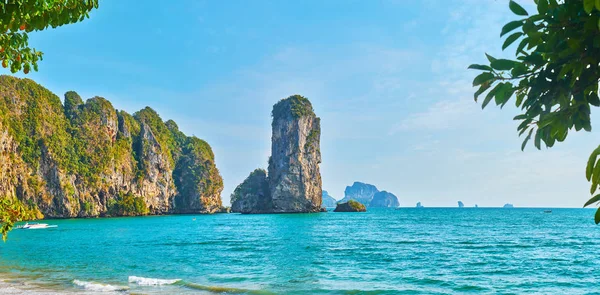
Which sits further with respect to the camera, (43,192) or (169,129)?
(169,129)

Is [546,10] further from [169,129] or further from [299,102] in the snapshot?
[169,129]

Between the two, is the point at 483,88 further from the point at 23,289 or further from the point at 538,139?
the point at 23,289

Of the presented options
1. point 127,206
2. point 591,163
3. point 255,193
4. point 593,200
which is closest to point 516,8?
point 591,163

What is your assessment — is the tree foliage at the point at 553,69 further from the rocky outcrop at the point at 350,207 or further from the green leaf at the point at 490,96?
the rocky outcrop at the point at 350,207

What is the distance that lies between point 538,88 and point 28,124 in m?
131

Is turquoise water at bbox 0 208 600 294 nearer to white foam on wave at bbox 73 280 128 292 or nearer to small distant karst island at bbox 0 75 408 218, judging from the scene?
white foam on wave at bbox 73 280 128 292

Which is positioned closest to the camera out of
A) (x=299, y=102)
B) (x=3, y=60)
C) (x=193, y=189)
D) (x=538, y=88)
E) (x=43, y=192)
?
(x=538, y=88)

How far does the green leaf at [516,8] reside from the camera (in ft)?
8.23

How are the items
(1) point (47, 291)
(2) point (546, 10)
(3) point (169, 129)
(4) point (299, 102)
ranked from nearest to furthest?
(2) point (546, 10), (1) point (47, 291), (4) point (299, 102), (3) point (169, 129)

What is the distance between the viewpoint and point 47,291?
63.8ft

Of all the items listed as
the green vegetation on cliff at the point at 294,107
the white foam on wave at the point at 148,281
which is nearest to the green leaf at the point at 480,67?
the white foam on wave at the point at 148,281

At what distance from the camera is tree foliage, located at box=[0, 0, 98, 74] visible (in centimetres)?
387

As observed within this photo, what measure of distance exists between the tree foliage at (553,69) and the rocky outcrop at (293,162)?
13462 cm

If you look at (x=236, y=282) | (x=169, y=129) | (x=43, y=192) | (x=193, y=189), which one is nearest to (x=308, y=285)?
(x=236, y=282)
